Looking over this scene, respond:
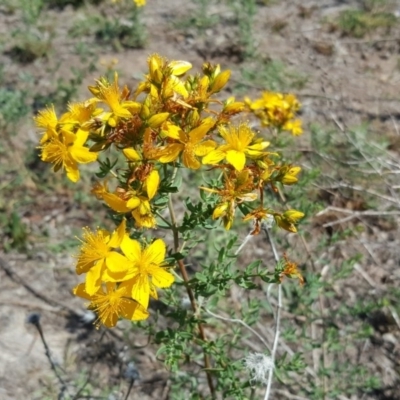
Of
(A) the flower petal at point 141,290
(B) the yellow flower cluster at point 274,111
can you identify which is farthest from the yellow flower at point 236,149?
(B) the yellow flower cluster at point 274,111

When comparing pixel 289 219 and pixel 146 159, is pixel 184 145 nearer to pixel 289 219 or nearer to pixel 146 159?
pixel 146 159

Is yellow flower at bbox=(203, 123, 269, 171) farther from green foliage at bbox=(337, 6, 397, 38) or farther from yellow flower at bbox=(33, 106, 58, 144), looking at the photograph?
green foliage at bbox=(337, 6, 397, 38)

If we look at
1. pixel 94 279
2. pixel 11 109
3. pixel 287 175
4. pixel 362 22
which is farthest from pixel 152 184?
pixel 362 22

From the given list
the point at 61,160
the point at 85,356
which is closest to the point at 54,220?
the point at 85,356

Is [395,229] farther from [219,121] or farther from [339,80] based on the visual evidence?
[219,121]

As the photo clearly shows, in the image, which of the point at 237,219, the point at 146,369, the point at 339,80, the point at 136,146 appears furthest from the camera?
the point at 339,80

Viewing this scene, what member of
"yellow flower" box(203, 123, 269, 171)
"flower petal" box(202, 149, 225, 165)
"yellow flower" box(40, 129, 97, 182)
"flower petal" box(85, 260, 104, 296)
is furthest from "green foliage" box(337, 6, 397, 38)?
"flower petal" box(85, 260, 104, 296)
